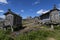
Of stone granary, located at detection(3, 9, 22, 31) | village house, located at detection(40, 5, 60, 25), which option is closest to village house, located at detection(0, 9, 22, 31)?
stone granary, located at detection(3, 9, 22, 31)

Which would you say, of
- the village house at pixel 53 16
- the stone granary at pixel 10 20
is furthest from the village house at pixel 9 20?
the village house at pixel 53 16

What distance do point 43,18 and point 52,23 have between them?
621 centimetres

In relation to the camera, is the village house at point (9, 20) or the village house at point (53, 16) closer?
the village house at point (53, 16)

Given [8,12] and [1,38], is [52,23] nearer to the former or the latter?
[8,12]

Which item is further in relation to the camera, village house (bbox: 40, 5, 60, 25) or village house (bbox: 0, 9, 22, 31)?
village house (bbox: 0, 9, 22, 31)

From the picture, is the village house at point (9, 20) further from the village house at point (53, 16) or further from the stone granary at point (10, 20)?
the village house at point (53, 16)

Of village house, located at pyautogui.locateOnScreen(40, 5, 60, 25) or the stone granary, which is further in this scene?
the stone granary

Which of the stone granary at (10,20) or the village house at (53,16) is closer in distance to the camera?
the village house at (53,16)

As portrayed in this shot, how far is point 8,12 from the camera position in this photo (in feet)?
144

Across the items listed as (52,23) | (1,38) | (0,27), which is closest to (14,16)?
(0,27)

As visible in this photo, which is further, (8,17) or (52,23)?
(8,17)

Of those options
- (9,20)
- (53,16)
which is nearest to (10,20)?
(9,20)

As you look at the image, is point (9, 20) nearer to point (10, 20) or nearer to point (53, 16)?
point (10, 20)

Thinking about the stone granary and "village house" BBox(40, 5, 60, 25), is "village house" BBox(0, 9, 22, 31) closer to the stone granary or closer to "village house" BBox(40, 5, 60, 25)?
the stone granary
